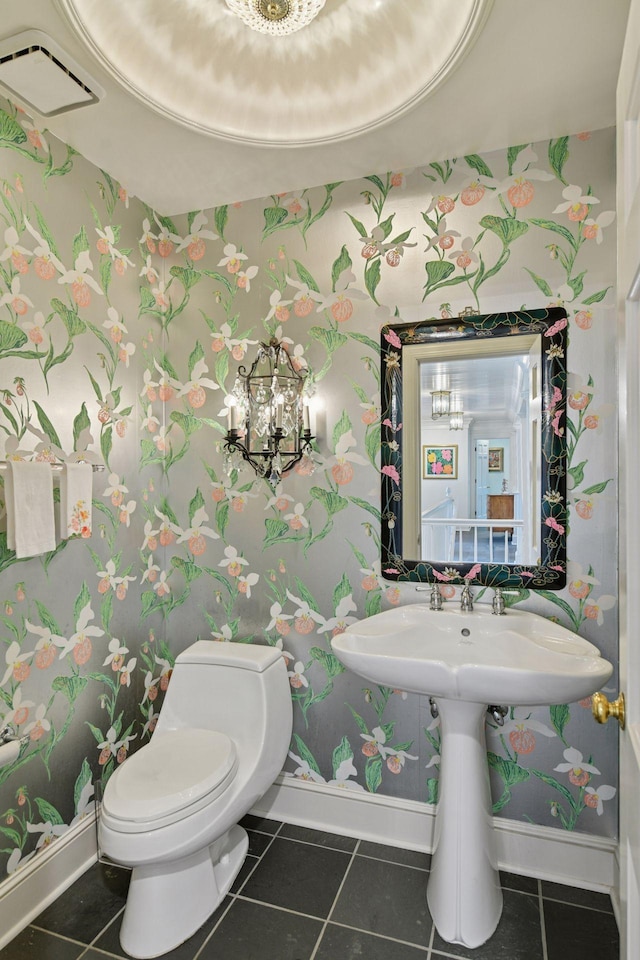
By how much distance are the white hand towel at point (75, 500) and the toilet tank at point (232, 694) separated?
67cm

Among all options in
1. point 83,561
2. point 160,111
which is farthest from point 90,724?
point 160,111

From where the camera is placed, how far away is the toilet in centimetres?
160

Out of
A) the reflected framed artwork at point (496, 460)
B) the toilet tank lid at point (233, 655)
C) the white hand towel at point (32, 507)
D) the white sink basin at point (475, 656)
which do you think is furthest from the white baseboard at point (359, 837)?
the reflected framed artwork at point (496, 460)

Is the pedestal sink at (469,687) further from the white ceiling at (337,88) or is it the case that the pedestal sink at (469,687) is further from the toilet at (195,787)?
the white ceiling at (337,88)

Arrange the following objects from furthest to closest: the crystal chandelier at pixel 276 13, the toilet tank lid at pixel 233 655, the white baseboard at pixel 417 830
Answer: the toilet tank lid at pixel 233 655 → the white baseboard at pixel 417 830 → the crystal chandelier at pixel 276 13

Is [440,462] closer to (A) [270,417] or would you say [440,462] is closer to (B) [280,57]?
(A) [270,417]

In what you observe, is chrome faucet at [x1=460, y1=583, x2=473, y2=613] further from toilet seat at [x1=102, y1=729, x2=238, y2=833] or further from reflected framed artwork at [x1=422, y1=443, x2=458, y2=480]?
toilet seat at [x1=102, y1=729, x2=238, y2=833]

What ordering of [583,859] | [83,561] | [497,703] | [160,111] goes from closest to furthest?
[497,703] → [160,111] → [583,859] → [83,561]

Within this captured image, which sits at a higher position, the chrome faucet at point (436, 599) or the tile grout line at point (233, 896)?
the chrome faucet at point (436, 599)

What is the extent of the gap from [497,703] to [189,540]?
140 cm

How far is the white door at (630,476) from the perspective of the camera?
821 millimetres

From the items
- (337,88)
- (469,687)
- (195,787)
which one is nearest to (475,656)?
(469,687)

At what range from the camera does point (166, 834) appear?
5.19 feet

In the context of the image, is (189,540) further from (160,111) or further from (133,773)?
(160,111)
